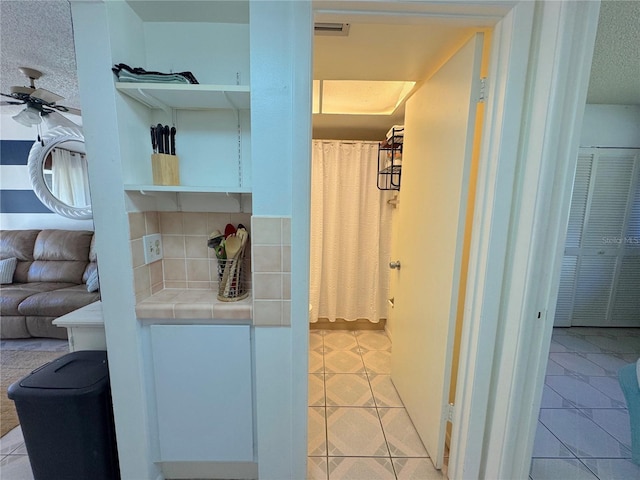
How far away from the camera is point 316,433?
4.89 feet

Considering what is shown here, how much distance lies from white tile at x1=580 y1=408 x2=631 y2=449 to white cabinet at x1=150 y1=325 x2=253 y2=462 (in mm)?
2075

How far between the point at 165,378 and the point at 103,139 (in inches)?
38.3

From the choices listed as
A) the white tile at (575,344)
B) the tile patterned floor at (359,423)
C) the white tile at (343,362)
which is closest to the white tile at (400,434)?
the tile patterned floor at (359,423)

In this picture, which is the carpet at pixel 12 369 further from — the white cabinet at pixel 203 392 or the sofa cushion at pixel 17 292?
the white cabinet at pixel 203 392

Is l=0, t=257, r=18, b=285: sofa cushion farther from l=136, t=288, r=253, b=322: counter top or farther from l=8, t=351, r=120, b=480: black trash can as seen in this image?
l=136, t=288, r=253, b=322: counter top

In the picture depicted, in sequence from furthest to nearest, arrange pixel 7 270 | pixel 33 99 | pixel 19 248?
1. pixel 19 248
2. pixel 7 270
3. pixel 33 99

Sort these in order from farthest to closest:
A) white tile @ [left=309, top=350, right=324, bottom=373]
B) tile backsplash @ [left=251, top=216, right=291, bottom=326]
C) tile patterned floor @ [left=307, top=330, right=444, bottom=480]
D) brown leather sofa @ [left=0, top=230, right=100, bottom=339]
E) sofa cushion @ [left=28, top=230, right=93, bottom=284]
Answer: sofa cushion @ [left=28, top=230, right=93, bottom=284], brown leather sofa @ [left=0, top=230, right=100, bottom=339], white tile @ [left=309, top=350, right=324, bottom=373], tile patterned floor @ [left=307, top=330, right=444, bottom=480], tile backsplash @ [left=251, top=216, right=291, bottom=326]

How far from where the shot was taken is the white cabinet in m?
Answer: 1.05

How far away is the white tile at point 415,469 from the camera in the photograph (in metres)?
1.25

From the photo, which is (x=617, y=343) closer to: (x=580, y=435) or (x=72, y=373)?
(x=580, y=435)

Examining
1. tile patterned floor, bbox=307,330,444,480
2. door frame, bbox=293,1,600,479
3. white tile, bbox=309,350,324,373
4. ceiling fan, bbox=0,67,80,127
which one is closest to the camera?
door frame, bbox=293,1,600,479

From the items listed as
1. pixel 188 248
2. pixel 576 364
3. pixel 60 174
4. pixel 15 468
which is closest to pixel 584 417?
pixel 576 364

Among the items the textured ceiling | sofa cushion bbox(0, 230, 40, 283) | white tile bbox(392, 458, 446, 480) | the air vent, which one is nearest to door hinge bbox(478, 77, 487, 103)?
the textured ceiling

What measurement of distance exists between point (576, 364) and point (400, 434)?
187 cm
